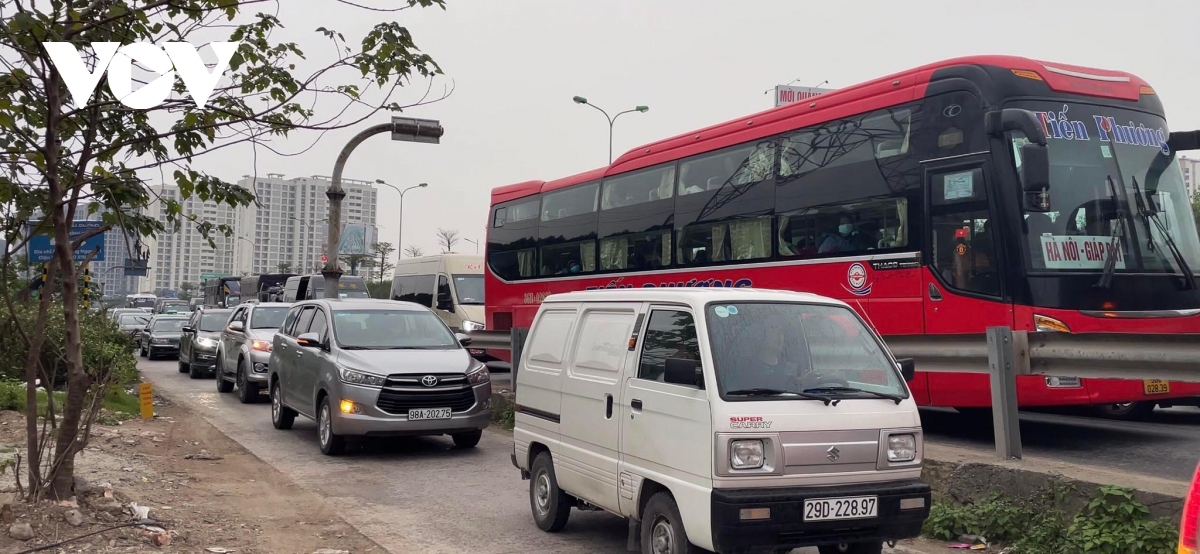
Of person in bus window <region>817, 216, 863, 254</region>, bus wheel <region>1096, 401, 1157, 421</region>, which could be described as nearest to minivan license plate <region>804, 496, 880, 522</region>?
person in bus window <region>817, 216, 863, 254</region>

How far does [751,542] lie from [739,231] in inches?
315

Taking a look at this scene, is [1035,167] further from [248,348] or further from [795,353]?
[248,348]

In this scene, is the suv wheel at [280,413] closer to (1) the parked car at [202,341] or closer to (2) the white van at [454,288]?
(1) the parked car at [202,341]

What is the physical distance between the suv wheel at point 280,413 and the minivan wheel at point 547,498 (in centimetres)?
635

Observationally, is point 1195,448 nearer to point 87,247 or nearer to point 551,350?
point 551,350

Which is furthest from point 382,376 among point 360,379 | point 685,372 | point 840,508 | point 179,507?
point 840,508

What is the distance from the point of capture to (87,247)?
23906 millimetres

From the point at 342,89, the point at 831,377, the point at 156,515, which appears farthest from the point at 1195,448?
the point at 156,515

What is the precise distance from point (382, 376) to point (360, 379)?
26cm

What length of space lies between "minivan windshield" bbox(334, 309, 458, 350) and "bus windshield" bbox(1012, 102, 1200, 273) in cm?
667

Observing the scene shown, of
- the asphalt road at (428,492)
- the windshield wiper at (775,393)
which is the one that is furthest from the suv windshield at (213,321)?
the windshield wiper at (775,393)

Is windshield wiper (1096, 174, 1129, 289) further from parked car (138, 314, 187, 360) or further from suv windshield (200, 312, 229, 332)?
parked car (138, 314, 187, 360)

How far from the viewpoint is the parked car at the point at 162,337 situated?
1154 inches

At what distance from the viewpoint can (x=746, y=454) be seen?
521 centimetres
